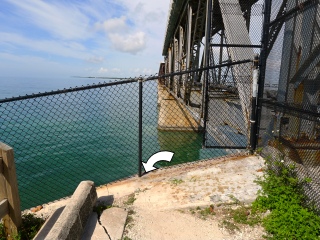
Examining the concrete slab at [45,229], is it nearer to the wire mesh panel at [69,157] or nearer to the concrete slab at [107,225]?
the concrete slab at [107,225]

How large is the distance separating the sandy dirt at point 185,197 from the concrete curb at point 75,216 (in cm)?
49

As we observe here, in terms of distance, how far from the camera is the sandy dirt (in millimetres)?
3045

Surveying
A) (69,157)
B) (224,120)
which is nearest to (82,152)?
(69,157)

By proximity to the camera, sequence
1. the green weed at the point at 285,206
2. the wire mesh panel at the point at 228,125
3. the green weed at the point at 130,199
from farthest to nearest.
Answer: the wire mesh panel at the point at 228,125, the green weed at the point at 130,199, the green weed at the point at 285,206

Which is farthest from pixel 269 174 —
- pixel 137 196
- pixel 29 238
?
pixel 29 238

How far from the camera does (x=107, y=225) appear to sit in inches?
125

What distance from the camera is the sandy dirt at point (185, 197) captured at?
3.04 meters

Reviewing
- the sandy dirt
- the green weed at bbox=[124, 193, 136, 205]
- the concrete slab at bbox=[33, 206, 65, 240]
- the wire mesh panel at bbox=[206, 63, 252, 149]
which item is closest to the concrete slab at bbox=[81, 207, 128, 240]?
the sandy dirt

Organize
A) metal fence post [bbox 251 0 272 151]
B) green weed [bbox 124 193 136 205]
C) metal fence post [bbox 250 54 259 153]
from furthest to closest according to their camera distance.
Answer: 1. metal fence post [bbox 250 54 259 153]
2. metal fence post [bbox 251 0 272 151]
3. green weed [bbox 124 193 136 205]

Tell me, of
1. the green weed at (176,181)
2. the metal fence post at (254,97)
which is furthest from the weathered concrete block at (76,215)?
the metal fence post at (254,97)

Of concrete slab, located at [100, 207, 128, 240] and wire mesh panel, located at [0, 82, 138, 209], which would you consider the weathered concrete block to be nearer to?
concrete slab, located at [100, 207, 128, 240]

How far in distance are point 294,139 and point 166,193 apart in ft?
6.62

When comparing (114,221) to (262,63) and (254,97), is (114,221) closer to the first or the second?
(254,97)

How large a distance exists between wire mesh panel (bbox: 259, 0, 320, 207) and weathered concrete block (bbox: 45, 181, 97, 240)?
9.32 feet
